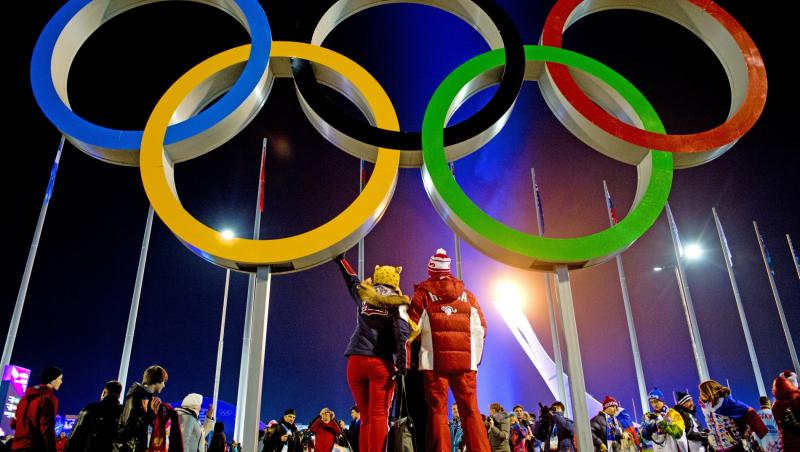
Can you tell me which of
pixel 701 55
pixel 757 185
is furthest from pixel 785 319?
pixel 701 55

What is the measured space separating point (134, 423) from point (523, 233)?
387 cm

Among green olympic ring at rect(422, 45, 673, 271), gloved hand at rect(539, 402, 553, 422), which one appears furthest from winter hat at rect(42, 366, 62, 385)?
gloved hand at rect(539, 402, 553, 422)

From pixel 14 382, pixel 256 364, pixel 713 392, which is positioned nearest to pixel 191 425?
pixel 256 364

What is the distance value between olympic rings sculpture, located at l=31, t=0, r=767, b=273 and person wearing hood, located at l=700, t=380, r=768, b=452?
2.35 m

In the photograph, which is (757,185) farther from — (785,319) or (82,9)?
(82,9)

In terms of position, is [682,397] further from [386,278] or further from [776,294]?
[776,294]

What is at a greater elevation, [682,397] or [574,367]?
[574,367]

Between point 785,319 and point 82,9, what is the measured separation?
20559mm

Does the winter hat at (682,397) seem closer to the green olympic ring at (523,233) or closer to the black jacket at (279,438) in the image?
the green olympic ring at (523,233)

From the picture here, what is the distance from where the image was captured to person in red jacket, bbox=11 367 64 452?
189 inches

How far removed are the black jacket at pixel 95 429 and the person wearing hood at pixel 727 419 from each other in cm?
621

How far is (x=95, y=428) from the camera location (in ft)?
14.6

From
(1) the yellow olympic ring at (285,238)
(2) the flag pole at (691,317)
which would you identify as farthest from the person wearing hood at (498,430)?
(2) the flag pole at (691,317)

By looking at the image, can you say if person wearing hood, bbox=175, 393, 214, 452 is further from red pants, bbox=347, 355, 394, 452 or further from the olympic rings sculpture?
the olympic rings sculpture
